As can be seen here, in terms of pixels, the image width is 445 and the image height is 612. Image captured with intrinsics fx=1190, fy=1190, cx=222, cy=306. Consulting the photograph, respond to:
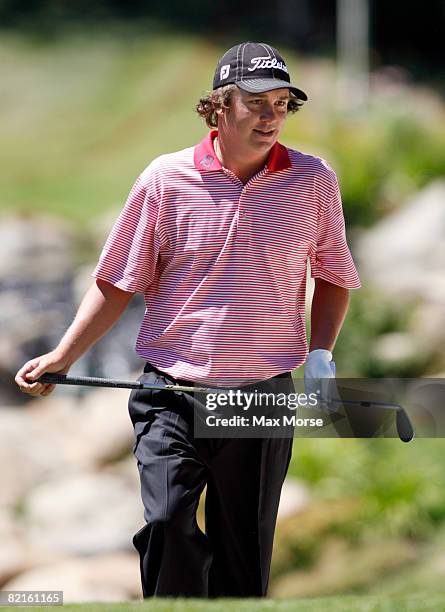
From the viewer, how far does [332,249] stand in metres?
3.87

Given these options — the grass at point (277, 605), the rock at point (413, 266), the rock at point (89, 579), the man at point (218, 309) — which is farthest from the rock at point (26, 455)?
the man at point (218, 309)

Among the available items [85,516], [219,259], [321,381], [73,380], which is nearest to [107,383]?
[73,380]

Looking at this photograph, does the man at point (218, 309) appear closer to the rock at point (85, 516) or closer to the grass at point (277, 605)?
the grass at point (277, 605)

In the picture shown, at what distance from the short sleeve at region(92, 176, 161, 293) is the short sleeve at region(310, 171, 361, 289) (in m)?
0.54

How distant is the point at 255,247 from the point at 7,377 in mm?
9217

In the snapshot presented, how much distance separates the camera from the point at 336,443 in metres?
10.6

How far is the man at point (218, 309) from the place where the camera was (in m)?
3.60

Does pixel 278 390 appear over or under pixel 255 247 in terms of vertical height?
under

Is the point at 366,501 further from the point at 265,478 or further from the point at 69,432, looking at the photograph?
the point at 265,478

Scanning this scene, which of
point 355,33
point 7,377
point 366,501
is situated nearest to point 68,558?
point 366,501

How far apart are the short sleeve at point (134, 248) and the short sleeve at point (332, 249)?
54 cm

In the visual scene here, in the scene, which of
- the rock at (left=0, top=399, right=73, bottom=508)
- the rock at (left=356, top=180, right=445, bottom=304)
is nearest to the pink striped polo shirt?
the rock at (left=0, top=399, right=73, bottom=508)

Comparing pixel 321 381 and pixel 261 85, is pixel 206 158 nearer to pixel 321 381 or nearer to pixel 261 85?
pixel 261 85

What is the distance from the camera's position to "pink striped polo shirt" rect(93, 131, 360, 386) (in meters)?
3.62
